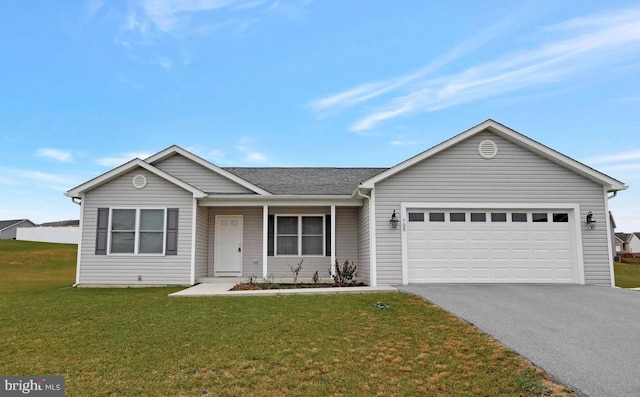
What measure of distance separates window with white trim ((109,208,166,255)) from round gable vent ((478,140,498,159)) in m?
9.82

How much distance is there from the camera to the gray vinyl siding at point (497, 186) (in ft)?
39.6

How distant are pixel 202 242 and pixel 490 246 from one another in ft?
29.4

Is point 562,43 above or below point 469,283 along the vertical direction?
above

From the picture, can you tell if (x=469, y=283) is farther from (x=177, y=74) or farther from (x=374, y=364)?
(x=177, y=74)

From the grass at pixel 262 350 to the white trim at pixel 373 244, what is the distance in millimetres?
2626

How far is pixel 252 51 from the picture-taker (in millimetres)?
15531

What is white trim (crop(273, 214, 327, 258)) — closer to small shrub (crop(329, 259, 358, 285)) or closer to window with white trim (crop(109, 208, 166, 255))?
small shrub (crop(329, 259, 358, 285))

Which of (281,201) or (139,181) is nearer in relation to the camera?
(139,181)

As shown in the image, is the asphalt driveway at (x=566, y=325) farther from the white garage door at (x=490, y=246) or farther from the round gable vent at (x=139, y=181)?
the round gable vent at (x=139, y=181)

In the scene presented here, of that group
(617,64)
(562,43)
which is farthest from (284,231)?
(617,64)

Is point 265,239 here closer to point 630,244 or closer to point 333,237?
point 333,237

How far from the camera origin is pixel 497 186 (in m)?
12.3

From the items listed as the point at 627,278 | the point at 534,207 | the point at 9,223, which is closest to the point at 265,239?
the point at 534,207

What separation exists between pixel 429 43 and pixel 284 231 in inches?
317
